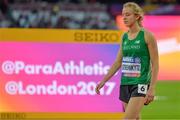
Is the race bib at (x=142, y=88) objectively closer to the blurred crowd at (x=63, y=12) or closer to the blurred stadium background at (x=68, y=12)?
the blurred stadium background at (x=68, y=12)

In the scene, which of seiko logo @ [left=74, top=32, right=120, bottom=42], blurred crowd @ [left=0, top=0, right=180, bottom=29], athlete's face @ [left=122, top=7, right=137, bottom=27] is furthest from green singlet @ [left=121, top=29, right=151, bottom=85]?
blurred crowd @ [left=0, top=0, right=180, bottom=29]

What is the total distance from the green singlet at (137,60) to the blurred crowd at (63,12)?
8025 mm

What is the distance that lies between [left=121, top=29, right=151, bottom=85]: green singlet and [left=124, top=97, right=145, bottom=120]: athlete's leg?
22 cm

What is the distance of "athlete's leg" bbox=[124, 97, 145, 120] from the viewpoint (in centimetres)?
562

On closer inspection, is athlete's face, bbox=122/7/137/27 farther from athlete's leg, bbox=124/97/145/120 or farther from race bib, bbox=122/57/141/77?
athlete's leg, bbox=124/97/145/120

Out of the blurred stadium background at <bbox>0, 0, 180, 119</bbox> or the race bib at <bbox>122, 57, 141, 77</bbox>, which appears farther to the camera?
the blurred stadium background at <bbox>0, 0, 180, 119</bbox>

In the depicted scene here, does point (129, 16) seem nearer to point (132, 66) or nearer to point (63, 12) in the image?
point (132, 66)

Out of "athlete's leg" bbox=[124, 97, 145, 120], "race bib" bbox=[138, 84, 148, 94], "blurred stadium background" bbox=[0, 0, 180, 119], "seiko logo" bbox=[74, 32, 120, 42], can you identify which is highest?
"race bib" bbox=[138, 84, 148, 94]

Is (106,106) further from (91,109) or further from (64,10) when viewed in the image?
(64,10)

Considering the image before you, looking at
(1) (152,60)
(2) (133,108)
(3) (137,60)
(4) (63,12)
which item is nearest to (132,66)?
(3) (137,60)

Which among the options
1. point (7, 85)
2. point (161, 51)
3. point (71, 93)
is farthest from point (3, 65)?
point (161, 51)

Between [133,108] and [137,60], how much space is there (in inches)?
21.5

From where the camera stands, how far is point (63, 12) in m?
16.2

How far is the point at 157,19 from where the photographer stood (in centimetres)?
1005
